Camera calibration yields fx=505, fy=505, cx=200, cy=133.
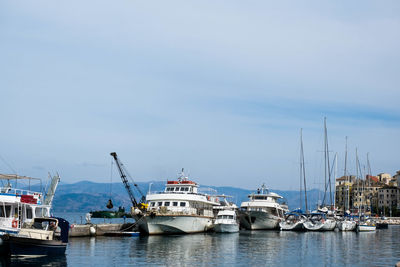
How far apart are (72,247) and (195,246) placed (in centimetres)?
1311

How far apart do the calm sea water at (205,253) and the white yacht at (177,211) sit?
3443 millimetres

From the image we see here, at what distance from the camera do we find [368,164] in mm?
143625

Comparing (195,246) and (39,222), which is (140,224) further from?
(39,222)

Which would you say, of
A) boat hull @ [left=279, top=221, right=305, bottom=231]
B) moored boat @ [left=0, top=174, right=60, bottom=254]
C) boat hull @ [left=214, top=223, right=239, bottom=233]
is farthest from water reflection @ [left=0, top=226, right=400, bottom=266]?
boat hull @ [left=279, top=221, right=305, bottom=231]

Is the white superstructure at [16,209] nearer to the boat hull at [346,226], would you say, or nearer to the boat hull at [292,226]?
the boat hull at [292,226]

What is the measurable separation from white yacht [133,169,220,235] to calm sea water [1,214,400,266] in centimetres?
344

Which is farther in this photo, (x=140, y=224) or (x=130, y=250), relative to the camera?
(x=140, y=224)

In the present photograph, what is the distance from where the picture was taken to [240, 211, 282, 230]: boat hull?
93062mm

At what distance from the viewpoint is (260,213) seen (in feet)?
303

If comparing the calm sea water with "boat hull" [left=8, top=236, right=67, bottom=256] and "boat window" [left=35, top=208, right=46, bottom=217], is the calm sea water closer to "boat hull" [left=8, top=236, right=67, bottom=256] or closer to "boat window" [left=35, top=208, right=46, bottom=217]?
"boat hull" [left=8, top=236, right=67, bottom=256]

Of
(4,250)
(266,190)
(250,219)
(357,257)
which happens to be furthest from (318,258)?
(266,190)

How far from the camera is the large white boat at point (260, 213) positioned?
93325 millimetres

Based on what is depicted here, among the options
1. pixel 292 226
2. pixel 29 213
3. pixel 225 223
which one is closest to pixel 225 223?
pixel 225 223

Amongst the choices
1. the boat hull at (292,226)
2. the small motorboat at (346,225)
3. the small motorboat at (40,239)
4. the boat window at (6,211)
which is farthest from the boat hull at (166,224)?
the small motorboat at (346,225)
